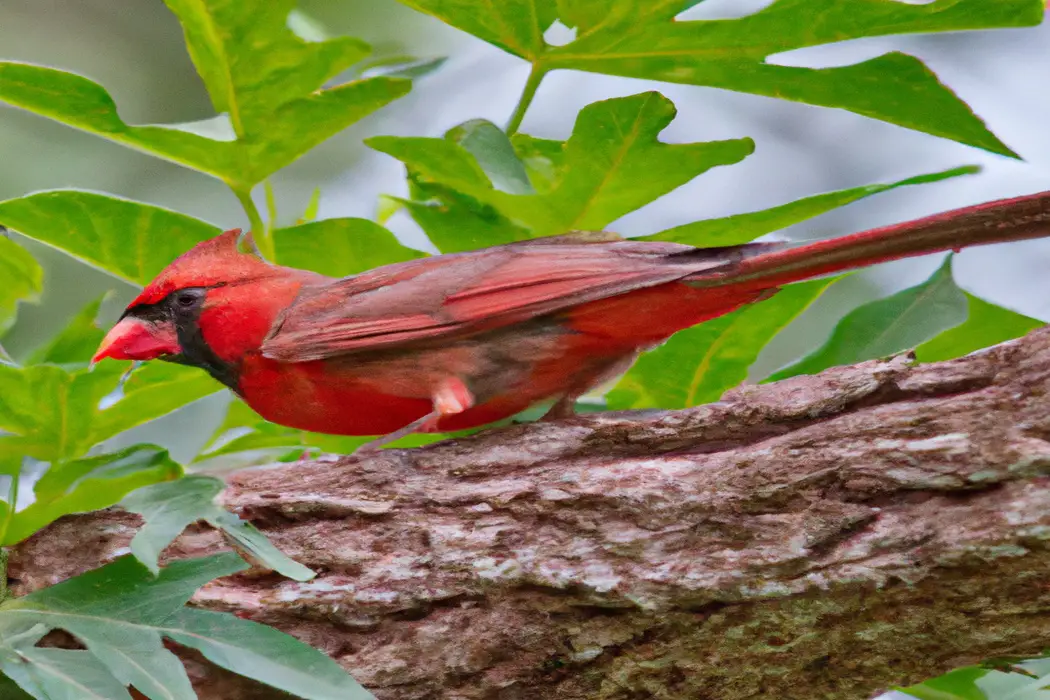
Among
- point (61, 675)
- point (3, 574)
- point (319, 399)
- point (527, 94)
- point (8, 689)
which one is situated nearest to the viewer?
point (61, 675)

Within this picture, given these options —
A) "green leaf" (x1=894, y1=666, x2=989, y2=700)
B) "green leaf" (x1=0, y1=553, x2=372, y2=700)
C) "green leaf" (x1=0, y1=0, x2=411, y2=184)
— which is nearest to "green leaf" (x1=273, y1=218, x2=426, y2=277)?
"green leaf" (x1=0, y1=0, x2=411, y2=184)

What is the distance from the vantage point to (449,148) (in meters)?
1.72

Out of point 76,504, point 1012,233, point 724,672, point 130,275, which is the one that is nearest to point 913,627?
point 724,672

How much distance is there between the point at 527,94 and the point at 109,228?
2.21 feet

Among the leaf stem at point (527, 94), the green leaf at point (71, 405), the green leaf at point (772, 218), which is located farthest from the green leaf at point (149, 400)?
the green leaf at point (772, 218)

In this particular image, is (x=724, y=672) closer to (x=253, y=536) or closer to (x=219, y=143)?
(x=253, y=536)

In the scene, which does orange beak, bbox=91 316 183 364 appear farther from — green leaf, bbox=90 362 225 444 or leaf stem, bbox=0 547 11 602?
leaf stem, bbox=0 547 11 602

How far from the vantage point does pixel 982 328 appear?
178cm

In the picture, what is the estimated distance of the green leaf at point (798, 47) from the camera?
67.2 inches

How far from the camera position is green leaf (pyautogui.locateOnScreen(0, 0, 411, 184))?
1751mm

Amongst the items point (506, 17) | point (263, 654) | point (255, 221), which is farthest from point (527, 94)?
point (263, 654)

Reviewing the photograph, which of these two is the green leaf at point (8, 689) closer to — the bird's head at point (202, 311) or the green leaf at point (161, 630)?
the green leaf at point (161, 630)

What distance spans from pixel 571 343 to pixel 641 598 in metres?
0.42

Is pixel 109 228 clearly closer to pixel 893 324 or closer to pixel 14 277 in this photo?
pixel 14 277
